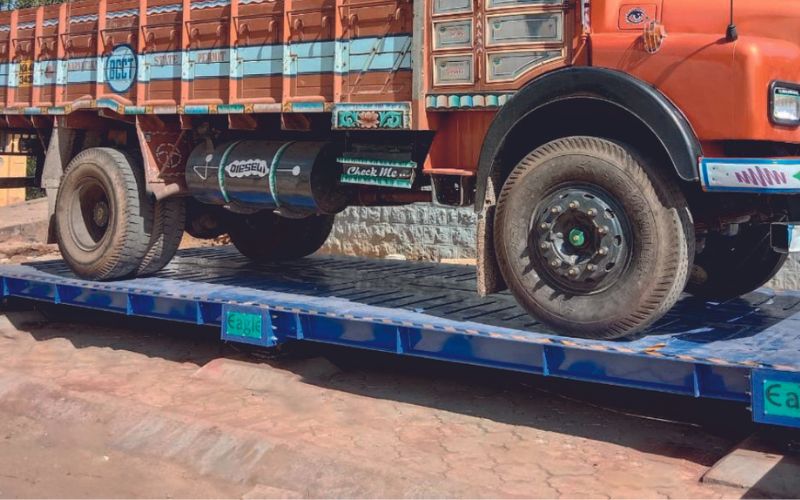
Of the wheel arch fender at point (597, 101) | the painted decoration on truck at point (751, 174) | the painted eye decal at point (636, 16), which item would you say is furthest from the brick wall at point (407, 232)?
the painted decoration on truck at point (751, 174)

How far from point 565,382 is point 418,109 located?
6.87 ft

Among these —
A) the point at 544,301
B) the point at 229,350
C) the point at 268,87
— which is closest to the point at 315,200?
the point at 268,87

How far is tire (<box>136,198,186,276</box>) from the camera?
298 inches

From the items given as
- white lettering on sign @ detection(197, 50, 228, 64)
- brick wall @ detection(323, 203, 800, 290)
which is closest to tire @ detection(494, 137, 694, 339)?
white lettering on sign @ detection(197, 50, 228, 64)

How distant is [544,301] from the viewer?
5.00 meters

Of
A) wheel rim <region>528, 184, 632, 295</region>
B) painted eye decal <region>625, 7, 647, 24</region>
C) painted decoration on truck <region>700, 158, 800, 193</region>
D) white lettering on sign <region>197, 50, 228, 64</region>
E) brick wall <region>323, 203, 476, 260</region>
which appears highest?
white lettering on sign <region>197, 50, 228, 64</region>

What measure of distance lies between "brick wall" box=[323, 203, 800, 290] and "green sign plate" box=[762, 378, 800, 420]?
755 centimetres

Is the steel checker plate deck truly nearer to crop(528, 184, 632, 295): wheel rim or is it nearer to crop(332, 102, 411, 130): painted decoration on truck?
crop(528, 184, 632, 295): wheel rim

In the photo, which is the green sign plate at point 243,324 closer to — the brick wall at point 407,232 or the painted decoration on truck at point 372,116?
the painted decoration on truck at point 372,116

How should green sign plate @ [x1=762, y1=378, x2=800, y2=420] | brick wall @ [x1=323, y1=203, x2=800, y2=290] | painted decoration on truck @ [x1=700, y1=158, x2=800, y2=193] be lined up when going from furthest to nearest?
brick wall @ [x1=323, y1=203, x2=800, y2=290], painted decoration on truck @ [x1=700, y1=158, x2=800, y2=193], green sign plate @ [x1=762, y1=378, x2=800, y2=420]

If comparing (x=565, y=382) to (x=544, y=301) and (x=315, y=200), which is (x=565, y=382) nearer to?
(x=544, y=301)

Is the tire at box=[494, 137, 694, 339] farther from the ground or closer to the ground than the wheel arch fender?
closer to the ground

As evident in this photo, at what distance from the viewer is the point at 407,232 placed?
1230cm

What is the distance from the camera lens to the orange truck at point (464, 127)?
15.3 feet
